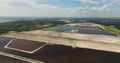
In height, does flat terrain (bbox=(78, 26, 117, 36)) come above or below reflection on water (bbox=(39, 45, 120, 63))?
below

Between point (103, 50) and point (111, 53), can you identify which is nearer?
point (111, 53)

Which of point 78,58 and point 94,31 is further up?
point 78,58

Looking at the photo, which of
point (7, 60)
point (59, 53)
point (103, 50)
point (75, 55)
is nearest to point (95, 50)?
point (103, 50)

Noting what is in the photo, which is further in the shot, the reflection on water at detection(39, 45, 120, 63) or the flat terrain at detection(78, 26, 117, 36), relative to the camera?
the flat terrain at detection(78, 26, 117, 36)

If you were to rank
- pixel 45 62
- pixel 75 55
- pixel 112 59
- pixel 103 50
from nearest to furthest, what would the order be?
pixel 45 62 < pixel 112 59 < pixel 75 55 < pixel 103 50

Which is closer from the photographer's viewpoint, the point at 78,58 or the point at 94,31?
the point at 78,58

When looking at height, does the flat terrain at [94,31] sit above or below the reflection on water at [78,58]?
below

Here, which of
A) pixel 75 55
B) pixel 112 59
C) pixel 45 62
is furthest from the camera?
pixel 75 55

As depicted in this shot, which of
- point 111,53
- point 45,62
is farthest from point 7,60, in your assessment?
point 111,53

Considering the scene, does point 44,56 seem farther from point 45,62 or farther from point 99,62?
point 99,62

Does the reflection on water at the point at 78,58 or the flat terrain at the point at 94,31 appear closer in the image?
the reflection on water at the point at 78,58
